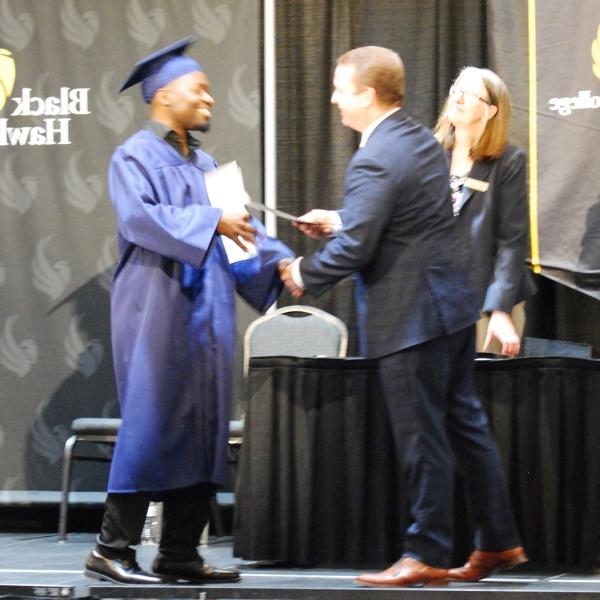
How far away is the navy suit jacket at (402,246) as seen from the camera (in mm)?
3877

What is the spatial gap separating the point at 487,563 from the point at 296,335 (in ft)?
6.97

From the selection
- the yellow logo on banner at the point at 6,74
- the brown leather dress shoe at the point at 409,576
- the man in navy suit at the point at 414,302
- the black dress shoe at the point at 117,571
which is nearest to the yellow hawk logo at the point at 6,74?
the yellow logo on banner at the point at 6,74

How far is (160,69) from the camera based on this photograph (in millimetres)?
4113

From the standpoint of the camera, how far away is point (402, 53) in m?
6.18

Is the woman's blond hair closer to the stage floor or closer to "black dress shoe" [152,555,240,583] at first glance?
the stage floor

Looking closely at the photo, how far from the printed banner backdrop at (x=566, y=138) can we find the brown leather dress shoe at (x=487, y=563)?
6.41 ft

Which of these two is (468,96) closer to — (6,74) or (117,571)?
(117,571)

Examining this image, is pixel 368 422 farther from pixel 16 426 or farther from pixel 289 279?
pixel 16 426

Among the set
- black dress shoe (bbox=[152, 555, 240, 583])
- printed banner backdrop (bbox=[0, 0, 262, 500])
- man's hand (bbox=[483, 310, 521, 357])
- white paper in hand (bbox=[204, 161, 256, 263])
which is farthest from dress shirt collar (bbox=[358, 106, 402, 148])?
printed banner backdrop (bbox=[0, 0, 262, 500])

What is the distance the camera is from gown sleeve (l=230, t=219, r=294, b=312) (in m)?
4.33

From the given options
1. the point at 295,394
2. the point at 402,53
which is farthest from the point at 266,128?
the point at 295,394

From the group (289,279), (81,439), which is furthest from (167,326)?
(81,439)

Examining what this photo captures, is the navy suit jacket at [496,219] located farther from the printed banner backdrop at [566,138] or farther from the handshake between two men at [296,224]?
the printed banner backdrop at [566,138]

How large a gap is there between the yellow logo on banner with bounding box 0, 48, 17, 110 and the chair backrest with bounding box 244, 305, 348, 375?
1837 millimetres
